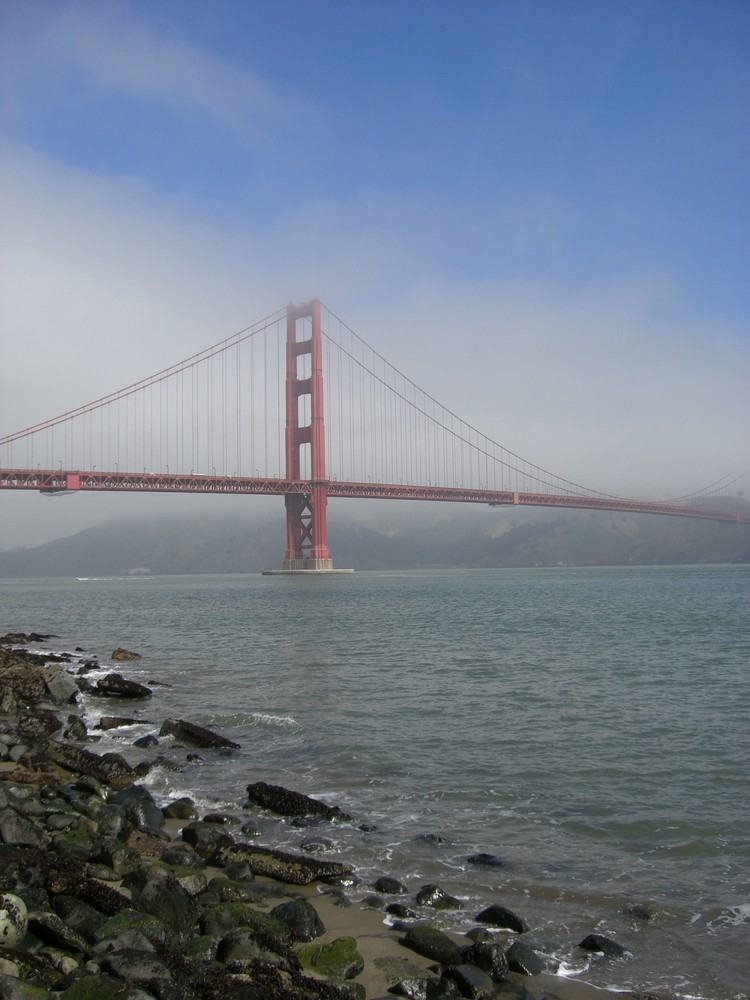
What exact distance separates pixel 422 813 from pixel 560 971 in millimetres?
2886

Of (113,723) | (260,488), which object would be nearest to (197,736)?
(113,723)

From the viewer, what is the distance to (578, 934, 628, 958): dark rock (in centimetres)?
449

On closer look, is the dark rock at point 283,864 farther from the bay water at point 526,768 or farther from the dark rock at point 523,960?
the dark rock at point 523,960

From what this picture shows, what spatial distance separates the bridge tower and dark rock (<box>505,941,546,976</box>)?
63.0m

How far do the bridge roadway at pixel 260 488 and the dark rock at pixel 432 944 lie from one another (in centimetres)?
5558

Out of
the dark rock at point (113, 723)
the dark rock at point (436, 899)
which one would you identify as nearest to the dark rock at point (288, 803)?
the dark rock at point (436, 899)

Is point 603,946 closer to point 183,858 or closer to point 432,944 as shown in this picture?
point 432,944

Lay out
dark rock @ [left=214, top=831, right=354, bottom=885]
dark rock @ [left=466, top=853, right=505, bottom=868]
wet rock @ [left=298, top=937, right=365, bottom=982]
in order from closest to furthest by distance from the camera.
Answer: wet rock @ [left=298, top=937, right=365, bottom=982]
dark rock @ [left=214, top=831, right=354, bottom=885]
dark rock @ [left=466, top=853, right=505, bottom=868]

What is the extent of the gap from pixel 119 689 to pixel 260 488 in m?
51.2

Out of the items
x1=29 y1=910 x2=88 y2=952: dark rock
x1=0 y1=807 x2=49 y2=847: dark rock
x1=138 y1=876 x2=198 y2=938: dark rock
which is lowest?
x1=138 y1=876 x2=198 y2=938: dark rock

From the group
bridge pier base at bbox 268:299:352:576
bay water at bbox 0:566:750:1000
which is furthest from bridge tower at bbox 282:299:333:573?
bay water at bbox 0:566:750:1000

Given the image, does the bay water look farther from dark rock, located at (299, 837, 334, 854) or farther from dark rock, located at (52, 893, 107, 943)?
dark rock, located at (52, 893, 107, 943)

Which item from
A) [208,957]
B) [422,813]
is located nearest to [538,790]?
[422,813]

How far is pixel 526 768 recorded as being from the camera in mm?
8461
